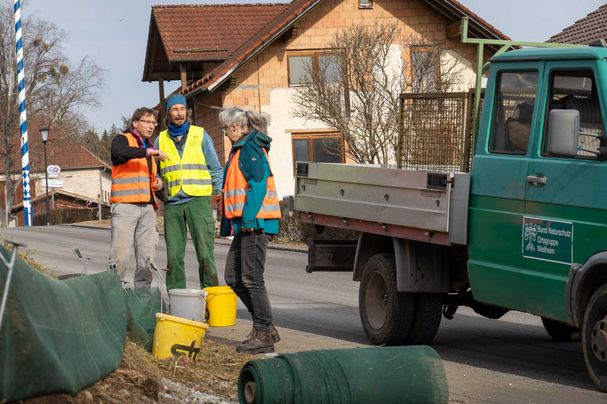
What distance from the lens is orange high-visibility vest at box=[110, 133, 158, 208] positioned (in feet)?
36.0

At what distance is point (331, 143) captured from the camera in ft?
120

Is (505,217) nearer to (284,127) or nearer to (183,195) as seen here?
(183,195)

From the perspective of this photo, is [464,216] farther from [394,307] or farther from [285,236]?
[285,236]

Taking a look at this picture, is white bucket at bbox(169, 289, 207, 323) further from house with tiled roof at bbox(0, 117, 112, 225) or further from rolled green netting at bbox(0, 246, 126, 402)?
house with tiled roof at bbox(0, 117, 112, 225)

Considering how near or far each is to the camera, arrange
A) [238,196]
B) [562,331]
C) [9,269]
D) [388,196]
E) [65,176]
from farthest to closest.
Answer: [65,176], [562,331], [388,196], [238,196], [9,269]

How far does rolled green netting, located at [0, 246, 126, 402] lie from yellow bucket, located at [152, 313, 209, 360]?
1.20m

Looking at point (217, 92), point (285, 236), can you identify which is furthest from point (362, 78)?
point (217, 92)

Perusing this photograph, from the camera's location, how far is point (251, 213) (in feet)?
31.4

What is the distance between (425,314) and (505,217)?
61.0 inches

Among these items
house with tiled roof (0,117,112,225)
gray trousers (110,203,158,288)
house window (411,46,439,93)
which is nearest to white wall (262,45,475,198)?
house window (411,46,439,93)

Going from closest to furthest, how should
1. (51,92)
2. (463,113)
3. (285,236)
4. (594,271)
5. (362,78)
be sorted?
(594,271) < (463,113) < (285,236) < (362,78) < (51,92)

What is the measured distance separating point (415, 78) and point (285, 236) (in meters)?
5.83

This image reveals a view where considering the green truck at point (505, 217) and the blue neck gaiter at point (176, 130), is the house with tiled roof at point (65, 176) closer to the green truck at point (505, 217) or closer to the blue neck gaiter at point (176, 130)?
the blue neck gaiter at point (176, 130)

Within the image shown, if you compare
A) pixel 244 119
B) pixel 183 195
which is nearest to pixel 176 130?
Result: pixel 183 195
